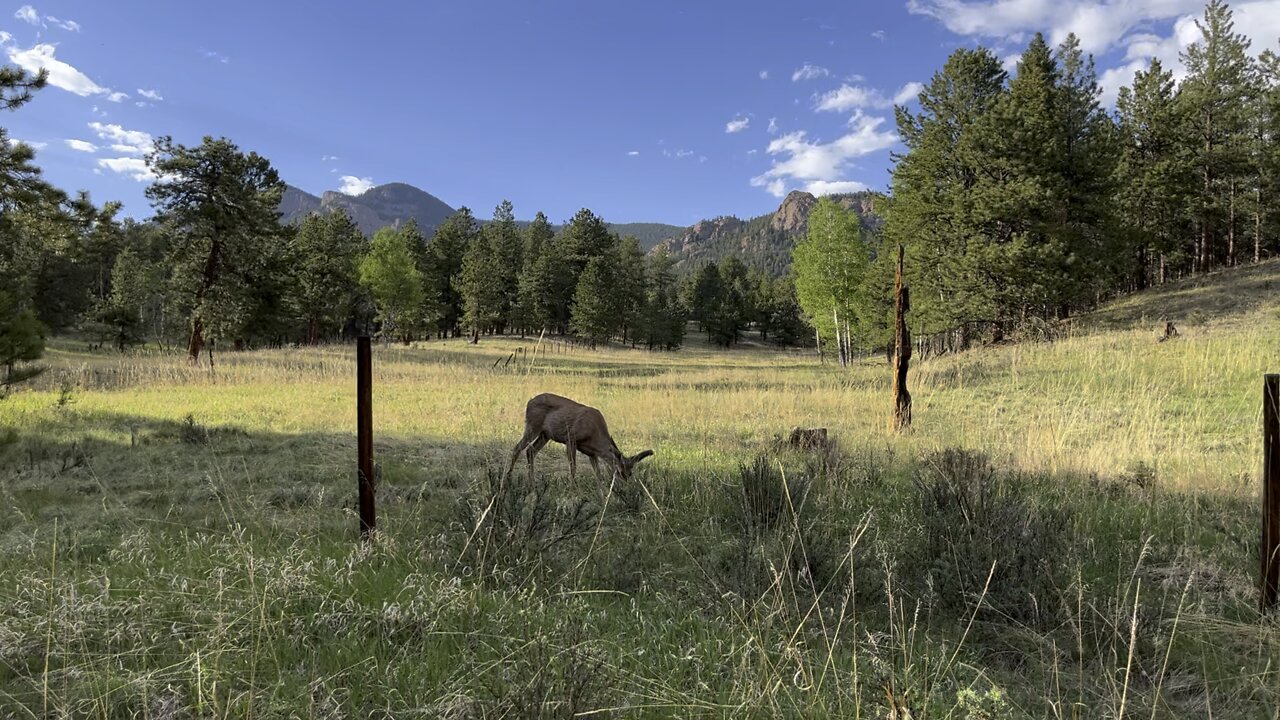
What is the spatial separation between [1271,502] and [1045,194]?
70.9ft

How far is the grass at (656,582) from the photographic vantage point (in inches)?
77.0

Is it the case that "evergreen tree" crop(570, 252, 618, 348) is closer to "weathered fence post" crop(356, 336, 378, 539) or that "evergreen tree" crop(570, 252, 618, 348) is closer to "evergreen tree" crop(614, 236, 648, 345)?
"evergreen tree" crop(614, 236, 648, 345)

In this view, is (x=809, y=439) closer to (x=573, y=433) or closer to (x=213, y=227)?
(x=573, y=433)

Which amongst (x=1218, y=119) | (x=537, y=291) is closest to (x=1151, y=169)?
(x=1218, y=119)

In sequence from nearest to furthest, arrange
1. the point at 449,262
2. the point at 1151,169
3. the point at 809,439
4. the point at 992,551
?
the point at 992,551 → the point at 809,439 → the point at 1151,169 → the point at 449,262

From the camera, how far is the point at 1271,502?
282 cm

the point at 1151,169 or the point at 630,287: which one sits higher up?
the point at 1151,169

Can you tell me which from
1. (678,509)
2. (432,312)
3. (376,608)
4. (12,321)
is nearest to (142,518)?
(376,608)

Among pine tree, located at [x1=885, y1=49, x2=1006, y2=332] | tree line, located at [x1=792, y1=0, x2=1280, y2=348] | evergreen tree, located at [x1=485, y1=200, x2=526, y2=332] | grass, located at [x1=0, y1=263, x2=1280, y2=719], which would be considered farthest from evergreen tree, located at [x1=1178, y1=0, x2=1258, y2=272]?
evergreen tree, located at [x1=485, y1=200, x2=526, y2=332]

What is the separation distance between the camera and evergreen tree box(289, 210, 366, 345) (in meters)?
39.5

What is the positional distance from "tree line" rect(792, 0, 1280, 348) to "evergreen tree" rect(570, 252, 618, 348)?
1892 centimetres

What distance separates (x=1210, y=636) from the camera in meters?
2.63

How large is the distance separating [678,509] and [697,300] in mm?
74770

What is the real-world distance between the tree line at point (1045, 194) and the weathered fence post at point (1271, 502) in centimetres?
1912
